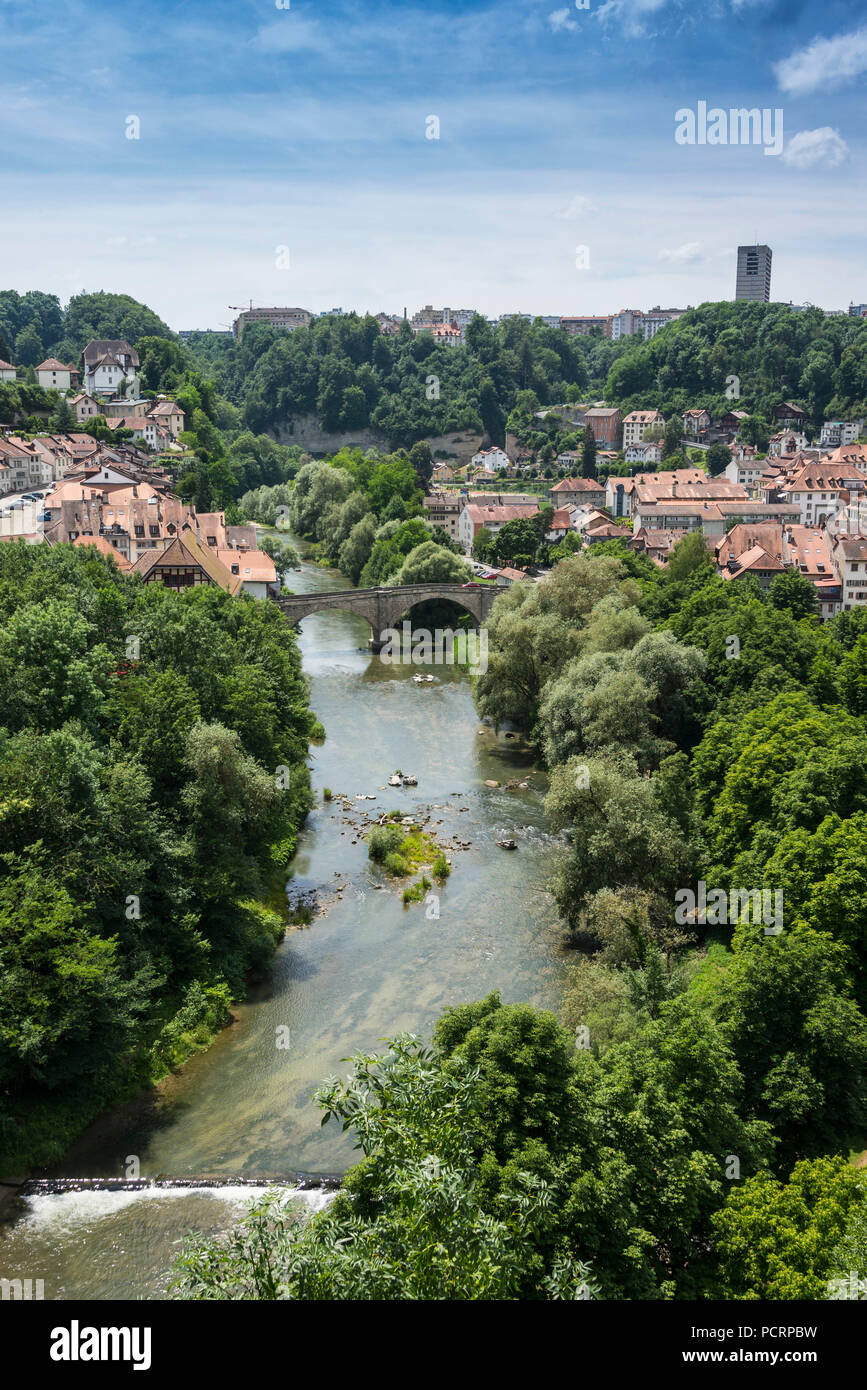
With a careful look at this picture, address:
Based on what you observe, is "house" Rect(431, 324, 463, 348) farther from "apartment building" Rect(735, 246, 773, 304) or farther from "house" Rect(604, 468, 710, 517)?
"house" Rect(604, 468, 710, 517)

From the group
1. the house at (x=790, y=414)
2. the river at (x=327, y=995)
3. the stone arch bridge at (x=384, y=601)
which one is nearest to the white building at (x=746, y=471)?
the house at (x=790, y=414)

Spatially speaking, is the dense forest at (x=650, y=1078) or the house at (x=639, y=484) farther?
the house at (x=639, y=484)

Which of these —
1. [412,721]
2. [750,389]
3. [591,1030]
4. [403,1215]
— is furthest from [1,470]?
[750,389]

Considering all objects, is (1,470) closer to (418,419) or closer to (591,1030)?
(591,1030)

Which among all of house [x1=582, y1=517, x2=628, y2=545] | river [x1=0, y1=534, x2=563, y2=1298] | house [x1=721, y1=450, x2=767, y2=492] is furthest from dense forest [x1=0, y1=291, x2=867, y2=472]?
river [x1=0, y1=534, x2=563, y2=1298]

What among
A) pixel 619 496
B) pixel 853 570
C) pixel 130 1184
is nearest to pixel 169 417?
pixel 619 496

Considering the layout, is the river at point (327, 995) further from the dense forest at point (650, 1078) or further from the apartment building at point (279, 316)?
the apartment building at point (279, 316)
